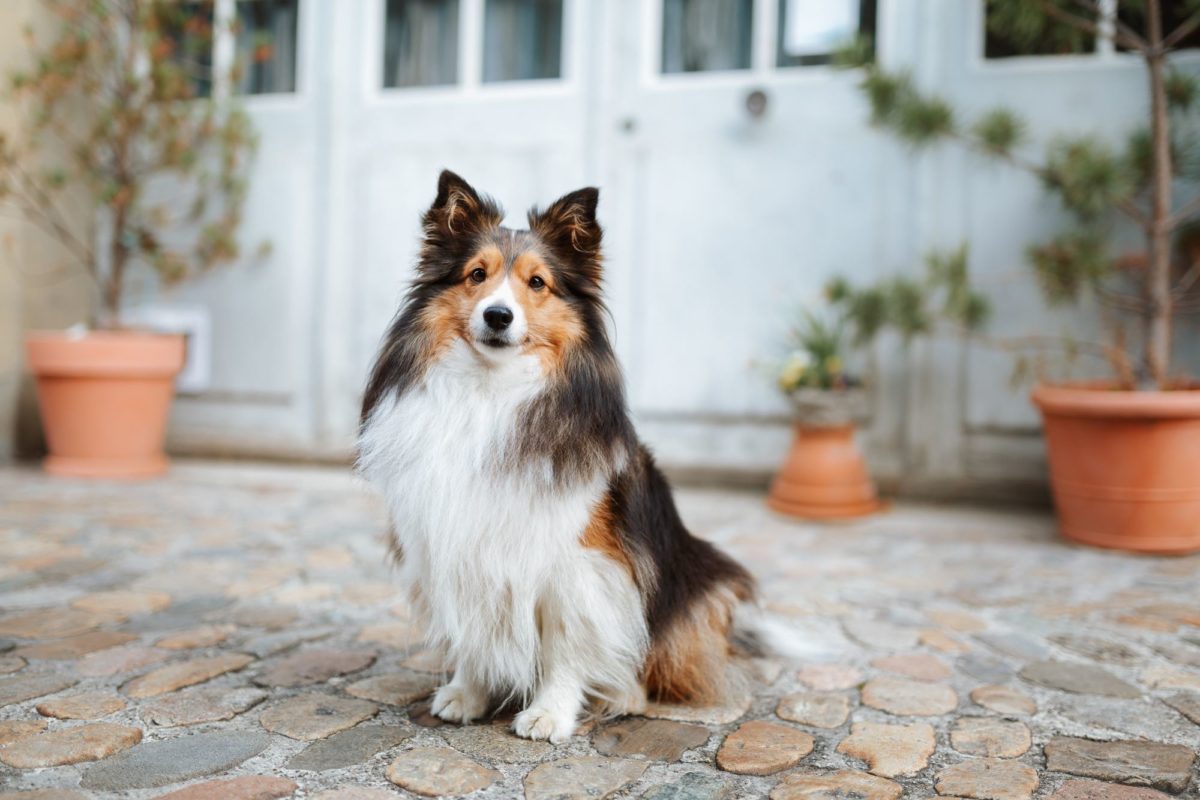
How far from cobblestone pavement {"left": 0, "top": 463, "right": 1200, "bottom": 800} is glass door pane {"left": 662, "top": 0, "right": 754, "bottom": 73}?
8.56ft

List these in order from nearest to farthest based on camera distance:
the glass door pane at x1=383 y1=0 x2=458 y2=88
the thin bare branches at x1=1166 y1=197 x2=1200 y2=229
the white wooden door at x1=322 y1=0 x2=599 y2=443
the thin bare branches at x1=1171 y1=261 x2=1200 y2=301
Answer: the thin bare branches at x1=1166 y1=197 x2=1200 y2=229 < the thin bare branches at x1=1171 y1=261 x2=1200 y2=301 < the white wooden door at x1=322 y1=0 x2=599 y2=443 < the glass door pane at x1=383 y1=0 x2=458 y2=88

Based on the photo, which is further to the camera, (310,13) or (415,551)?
(310,13)

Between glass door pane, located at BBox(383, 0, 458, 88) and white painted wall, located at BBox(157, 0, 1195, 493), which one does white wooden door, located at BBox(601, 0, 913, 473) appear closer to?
white painted wall, located at BBox(157, 0, 1195, 493)

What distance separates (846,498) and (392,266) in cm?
281

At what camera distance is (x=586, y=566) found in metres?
1.89

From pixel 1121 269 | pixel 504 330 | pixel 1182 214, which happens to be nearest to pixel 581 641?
pixel 504 330

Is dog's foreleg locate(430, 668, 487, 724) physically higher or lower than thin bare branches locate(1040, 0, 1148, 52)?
lower

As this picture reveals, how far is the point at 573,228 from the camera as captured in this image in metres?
2.03

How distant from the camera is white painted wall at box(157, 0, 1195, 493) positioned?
4566mm

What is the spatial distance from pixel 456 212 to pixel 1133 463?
291 centimetres

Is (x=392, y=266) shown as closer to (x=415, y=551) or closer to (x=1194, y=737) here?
(x=415, y=551)

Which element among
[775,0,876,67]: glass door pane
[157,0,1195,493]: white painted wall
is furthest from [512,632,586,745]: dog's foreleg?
[775,0,876,67]: glass door pane

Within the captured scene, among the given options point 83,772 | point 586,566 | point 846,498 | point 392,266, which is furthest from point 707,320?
point 83,772

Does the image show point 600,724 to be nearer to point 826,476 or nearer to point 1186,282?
point 826,476
